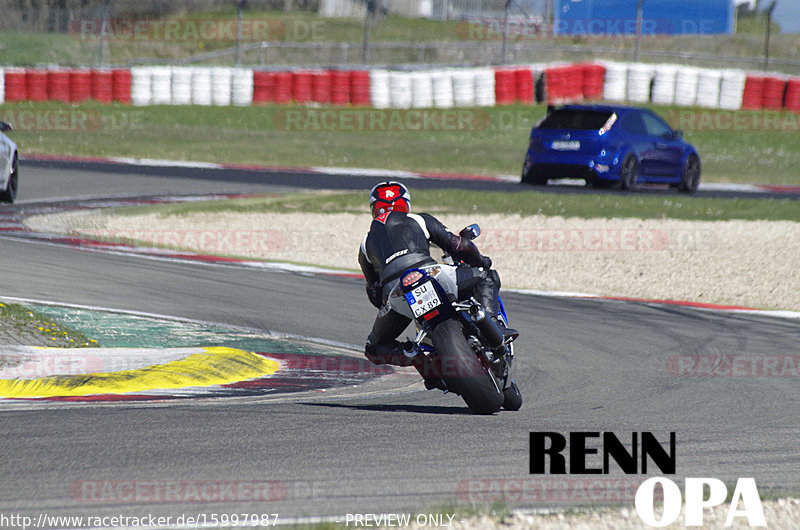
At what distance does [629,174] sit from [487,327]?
47.2 feet

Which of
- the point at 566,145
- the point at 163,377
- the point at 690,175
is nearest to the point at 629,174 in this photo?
the point at 566,145

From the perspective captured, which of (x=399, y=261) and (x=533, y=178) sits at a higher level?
(x=399, y=261)

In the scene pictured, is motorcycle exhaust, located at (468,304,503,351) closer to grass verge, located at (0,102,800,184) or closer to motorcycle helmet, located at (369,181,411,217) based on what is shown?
motorcycle helmet, located at (369,181,411,217)

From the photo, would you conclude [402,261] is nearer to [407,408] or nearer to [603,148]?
[407,408]

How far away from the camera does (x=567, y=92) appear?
3328 cm

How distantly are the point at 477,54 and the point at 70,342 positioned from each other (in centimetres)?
3660

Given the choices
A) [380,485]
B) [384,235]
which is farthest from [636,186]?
[380,485]

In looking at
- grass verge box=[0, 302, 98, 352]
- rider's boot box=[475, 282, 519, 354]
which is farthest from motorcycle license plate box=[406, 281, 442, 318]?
grass verge box=[0, 302, 98, 352]

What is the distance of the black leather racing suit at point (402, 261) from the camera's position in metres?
7.07

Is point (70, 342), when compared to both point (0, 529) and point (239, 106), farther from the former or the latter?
point (239, 106)

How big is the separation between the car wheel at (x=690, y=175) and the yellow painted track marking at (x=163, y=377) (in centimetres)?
1468

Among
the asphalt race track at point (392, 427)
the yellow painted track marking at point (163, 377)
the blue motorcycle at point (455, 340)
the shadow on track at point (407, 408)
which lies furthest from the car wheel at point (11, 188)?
the blue motorcycle at point (455, 340)

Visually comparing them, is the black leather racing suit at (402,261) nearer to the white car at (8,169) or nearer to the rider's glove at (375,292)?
the rider's glove at (375,292)

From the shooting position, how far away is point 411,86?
31.9m
